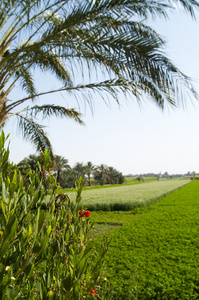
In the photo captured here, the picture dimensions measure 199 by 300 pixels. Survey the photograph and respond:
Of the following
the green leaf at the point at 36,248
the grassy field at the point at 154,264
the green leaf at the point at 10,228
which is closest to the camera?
the green leaf at the point at 10,228

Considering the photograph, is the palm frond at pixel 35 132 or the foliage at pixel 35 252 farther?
the palm frond at pixel 35 132

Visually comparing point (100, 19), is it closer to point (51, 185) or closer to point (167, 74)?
point (167, 74)

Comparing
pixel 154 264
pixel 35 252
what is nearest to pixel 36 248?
pixel 35 252

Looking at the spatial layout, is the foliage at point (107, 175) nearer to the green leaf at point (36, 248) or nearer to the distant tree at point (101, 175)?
the distant tree at point (101, 175)

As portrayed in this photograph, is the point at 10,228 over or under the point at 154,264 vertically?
over

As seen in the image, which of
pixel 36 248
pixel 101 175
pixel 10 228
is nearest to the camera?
pixel 10 228

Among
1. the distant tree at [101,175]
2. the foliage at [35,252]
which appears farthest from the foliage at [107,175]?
the foliage at [35,252]

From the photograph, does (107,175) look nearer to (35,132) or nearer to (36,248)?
(35,132)

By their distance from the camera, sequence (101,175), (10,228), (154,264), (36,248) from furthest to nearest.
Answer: (101,175)
(154,264)
(36,248)
(10,228)

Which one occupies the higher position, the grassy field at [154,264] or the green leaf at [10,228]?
the green leaf at [10,228]

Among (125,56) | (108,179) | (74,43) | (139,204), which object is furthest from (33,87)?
(108,179)

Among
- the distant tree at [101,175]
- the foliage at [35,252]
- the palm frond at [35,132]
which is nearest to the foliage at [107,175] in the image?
the distant tree at [101,175]

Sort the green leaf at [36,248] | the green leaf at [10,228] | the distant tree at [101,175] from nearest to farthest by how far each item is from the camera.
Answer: the green leaf at [10,228], the green leaf at [36,248], the distant tree at [101,175]

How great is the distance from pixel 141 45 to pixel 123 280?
370cm
